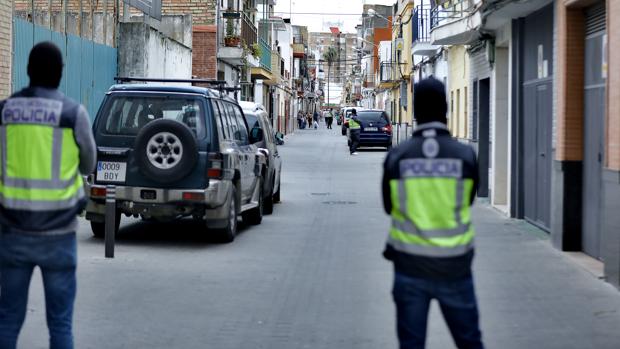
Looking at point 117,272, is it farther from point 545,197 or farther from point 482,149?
point 482,149

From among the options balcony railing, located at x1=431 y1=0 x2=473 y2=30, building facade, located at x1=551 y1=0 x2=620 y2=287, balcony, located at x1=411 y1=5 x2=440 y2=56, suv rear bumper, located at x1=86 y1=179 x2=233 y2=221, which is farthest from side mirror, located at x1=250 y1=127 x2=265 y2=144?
balcony, located at x1=411 y1=5 x2=440 y2=56

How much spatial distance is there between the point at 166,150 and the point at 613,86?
5.05m

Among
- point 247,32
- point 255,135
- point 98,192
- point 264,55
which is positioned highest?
point 247,32

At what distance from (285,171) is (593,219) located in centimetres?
1874

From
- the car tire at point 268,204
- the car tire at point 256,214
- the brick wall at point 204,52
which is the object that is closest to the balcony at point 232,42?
the brick wall at point 204,52

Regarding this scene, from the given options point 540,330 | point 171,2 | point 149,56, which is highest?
point 171,2

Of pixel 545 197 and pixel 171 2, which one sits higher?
pixel 171 2

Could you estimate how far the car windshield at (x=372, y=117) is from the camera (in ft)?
141

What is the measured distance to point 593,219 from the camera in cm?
1175

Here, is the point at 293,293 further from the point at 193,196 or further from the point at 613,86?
the point at 613,86

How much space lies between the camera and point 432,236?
5.04 metres

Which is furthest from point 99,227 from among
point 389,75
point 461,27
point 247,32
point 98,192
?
point 389,75

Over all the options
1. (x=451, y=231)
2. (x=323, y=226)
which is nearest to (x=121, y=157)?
(x=323, y=226)

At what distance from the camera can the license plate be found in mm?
12273
